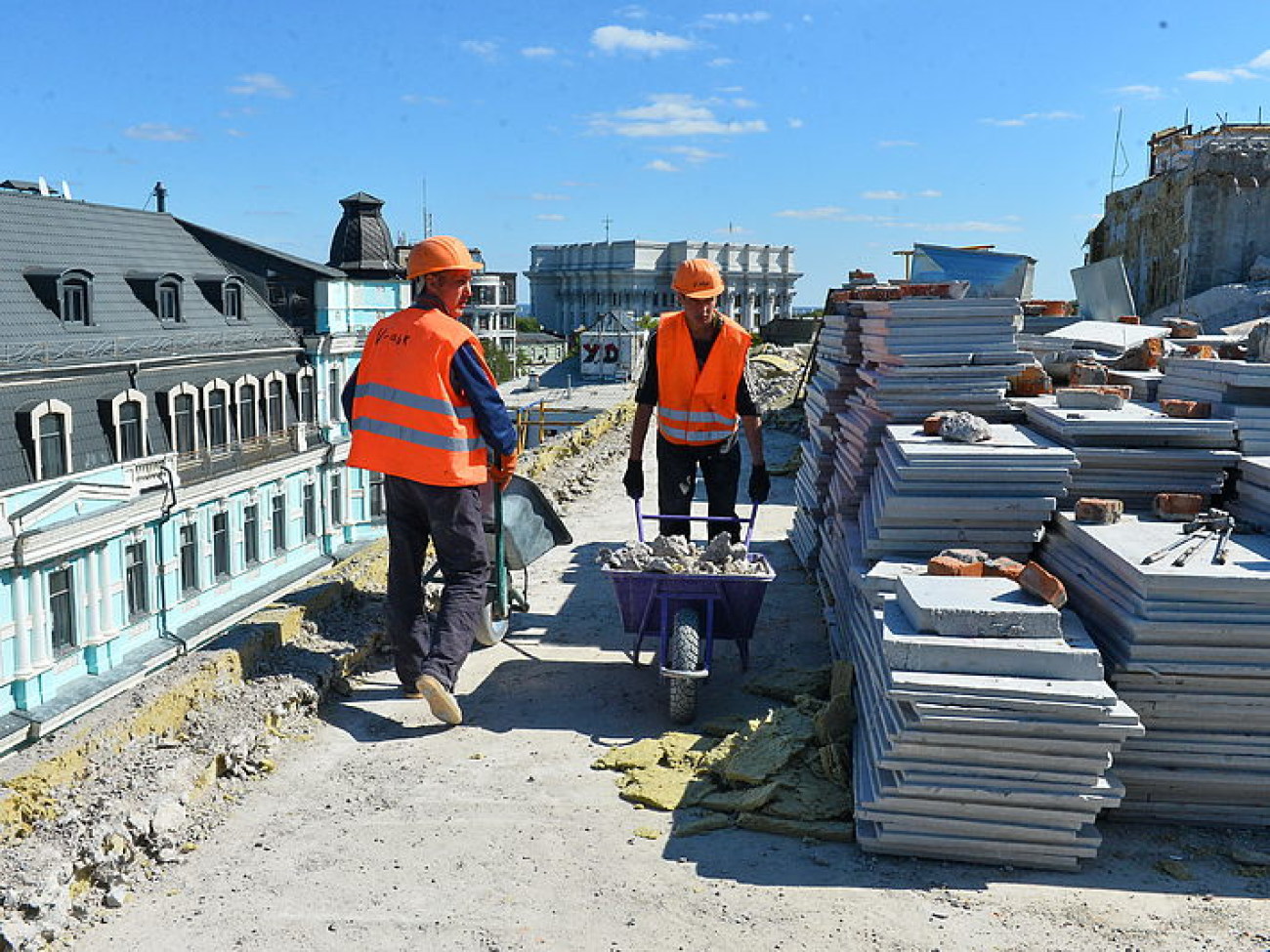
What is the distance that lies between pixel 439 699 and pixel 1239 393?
4.60 meters

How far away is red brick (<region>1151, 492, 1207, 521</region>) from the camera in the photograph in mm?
5648


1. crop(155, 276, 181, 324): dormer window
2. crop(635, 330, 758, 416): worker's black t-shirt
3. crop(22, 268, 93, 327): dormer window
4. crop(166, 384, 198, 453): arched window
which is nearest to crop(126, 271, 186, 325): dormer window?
crop(155, 276, 181, 324): dormer window

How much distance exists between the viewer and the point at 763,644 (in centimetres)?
729

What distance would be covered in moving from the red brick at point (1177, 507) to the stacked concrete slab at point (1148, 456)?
28cm

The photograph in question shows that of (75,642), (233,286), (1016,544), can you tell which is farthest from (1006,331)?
(233,286)

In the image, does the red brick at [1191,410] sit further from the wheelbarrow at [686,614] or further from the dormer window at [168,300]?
the dormer window at [168,300]

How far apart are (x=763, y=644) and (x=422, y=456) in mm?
2902

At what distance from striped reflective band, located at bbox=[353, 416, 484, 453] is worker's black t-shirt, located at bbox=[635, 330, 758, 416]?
5.74 feet

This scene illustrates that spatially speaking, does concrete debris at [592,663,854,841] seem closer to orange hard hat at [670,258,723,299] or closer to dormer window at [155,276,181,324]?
orange hard hat at [670,258,723,299]

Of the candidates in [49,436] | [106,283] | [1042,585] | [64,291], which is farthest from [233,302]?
[1042,585]

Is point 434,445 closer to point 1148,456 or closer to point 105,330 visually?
point 1148,456

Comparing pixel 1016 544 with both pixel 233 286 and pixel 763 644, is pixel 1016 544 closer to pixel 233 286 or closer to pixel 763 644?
pixel 763 644

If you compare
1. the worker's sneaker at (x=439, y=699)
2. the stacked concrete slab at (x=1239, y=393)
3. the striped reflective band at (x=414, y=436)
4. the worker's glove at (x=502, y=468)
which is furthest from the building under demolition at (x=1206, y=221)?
the worker's sneaker at (x=439, y=699)

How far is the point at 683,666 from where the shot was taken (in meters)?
5.59
